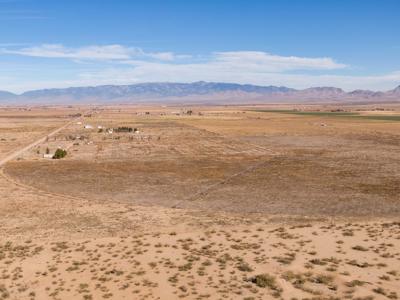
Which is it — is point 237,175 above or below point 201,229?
above

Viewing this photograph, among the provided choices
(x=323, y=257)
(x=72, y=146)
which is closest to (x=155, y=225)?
(x=323, y=257)

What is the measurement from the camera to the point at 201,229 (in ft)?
87.7

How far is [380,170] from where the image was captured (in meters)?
47.8

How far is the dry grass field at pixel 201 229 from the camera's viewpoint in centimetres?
1892

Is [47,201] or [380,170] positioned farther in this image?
[380,170]

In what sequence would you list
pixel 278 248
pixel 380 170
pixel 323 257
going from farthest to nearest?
pixel 380 170 < pixel 278 248 < pixel 323 257

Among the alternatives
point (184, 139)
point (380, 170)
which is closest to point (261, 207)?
point (380, 170)

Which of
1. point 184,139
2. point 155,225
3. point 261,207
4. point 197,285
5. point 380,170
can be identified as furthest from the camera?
point 184,139

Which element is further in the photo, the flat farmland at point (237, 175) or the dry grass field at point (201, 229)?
the flat farmland at point (237, 175)

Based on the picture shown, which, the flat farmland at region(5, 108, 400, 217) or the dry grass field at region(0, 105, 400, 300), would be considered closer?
the dry grass field at region(0, 105, 400, 300)

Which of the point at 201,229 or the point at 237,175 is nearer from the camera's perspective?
the point at 201,229

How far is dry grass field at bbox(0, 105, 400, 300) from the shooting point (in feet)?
62.1

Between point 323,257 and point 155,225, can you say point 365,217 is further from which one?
point 155,225

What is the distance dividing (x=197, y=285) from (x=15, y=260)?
29.2 feet
